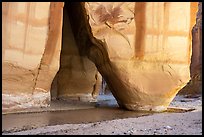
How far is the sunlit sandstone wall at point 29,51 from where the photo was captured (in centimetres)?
589

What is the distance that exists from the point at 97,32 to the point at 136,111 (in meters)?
2.02

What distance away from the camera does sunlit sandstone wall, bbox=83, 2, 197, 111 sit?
7.19 metres

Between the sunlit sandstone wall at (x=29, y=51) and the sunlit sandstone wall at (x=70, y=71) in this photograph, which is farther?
the sunlit sandstone wall at (x=70, y=71)

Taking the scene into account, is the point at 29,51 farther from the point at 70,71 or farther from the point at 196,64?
the point at 196,64

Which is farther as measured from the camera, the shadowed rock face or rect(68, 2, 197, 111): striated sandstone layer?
rect(68, 2, 197, 111): striated sandstone layer


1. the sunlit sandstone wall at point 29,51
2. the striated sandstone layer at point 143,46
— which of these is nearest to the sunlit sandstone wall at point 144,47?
the striated sandstone layer at point 143,46

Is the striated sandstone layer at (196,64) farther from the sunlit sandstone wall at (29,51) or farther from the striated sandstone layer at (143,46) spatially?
the sunlit sandstone wall at (29,51)

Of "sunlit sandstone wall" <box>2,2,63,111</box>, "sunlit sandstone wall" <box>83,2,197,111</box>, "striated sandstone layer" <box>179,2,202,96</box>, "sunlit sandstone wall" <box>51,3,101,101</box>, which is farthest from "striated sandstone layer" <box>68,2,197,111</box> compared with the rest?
"striated sandstone layer" <box>179,2,202,96</box>

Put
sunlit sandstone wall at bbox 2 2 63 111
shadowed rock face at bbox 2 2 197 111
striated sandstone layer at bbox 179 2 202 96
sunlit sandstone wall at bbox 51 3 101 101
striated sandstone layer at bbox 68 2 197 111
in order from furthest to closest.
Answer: striated sandstone layer at bbox 179 2 202 96
sunlit sandstone wall at bbox 51 3 101 101
striated sandstone layer at bbox 68 2 197 111
shadowed rock face at bbox 2 2 197 111
sunlit sandstone wall at bbox 2 2 63 111

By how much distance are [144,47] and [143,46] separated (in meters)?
0.03

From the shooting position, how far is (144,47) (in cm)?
736

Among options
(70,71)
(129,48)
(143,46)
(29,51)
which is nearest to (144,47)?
(143,46)

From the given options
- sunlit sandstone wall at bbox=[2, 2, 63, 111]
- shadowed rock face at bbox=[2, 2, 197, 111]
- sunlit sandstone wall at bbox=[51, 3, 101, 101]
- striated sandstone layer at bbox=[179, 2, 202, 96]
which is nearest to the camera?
sunlit sandstone wall at bbox=[2, 2, 63, 111]

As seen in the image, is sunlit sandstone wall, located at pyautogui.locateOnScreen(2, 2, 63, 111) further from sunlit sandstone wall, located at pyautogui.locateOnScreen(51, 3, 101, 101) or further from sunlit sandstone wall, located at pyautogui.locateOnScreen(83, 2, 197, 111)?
sunlit sandstone wall, located at pyautogui.locateOnScreen(51, 3, 101, 101)
